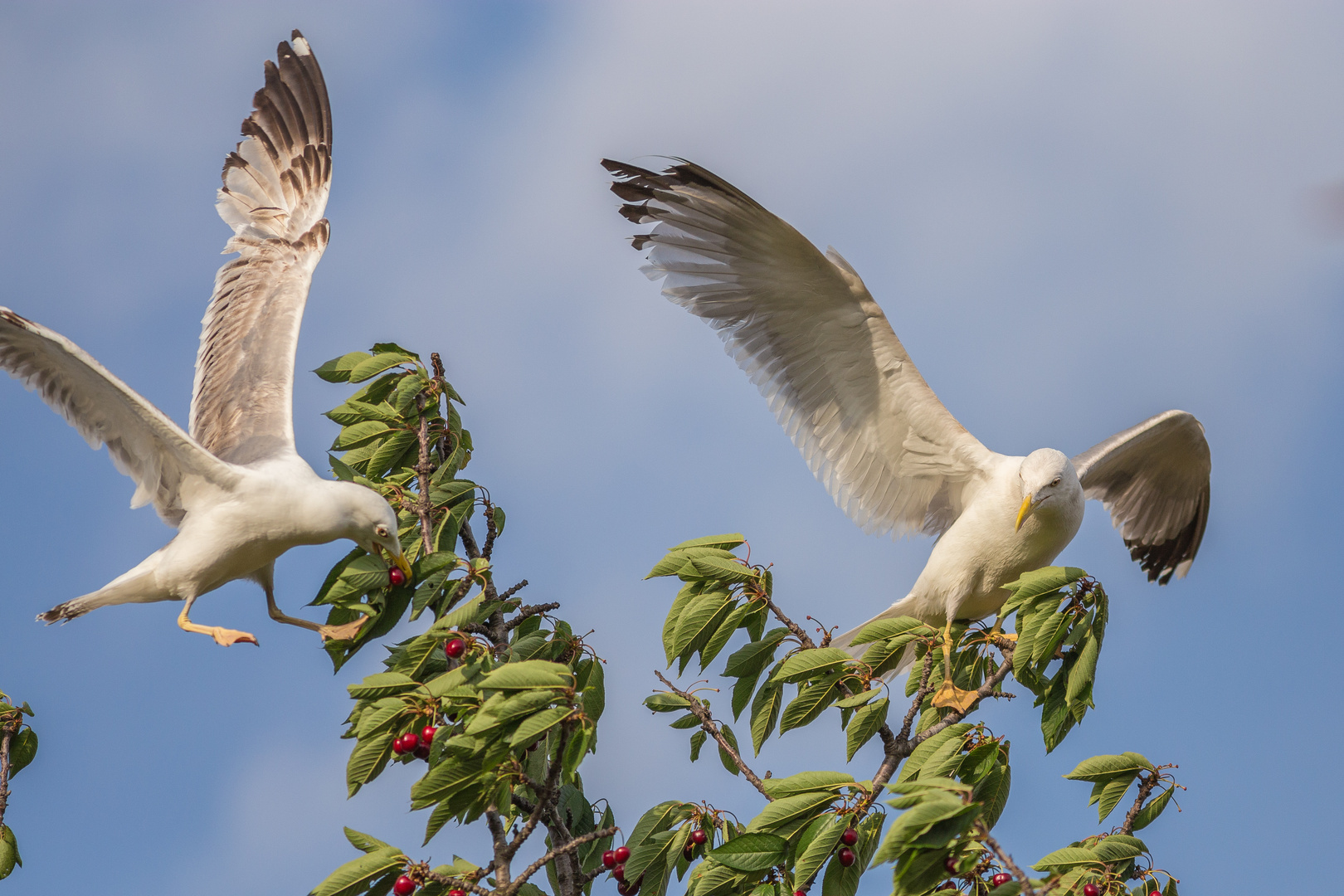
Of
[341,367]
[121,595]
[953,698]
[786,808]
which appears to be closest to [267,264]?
[341,367]

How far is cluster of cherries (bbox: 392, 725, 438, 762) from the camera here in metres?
3.96

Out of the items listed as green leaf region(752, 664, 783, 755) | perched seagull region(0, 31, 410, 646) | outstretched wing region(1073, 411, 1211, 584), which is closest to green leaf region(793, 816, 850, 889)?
green leaf region(752, 664, 783, 755)

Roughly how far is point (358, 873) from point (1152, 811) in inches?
109

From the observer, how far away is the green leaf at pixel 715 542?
4.61m

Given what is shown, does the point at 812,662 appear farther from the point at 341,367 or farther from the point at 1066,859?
the point at 341,367

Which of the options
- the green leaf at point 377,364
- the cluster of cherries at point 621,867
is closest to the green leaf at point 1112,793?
the cluster of cherries at point 621,867

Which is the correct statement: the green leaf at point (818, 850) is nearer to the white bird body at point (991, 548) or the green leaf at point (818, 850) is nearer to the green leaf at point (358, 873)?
the green leaf at point (358, 873)

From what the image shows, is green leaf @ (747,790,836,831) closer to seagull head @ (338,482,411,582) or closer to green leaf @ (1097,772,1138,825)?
green leaf @ (1097,772,1138,825)

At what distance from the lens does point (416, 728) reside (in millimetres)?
4039

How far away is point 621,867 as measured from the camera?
4535 mm

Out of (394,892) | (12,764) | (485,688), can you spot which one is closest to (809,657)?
(485,688)

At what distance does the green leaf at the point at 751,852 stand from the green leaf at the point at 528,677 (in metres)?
0.78

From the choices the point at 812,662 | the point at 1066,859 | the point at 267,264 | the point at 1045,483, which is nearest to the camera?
the point at 1066,859

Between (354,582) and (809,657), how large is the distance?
5.97ft
